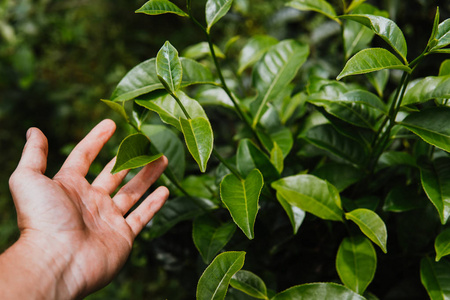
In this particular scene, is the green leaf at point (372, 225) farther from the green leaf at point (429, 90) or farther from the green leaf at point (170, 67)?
the green leaf at point (170, 67)

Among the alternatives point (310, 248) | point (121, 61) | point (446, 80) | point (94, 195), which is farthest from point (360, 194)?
point (121, 61)

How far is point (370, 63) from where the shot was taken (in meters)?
0.67

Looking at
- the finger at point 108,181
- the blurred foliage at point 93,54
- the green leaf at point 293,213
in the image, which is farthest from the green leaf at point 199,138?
the blurred foliage at point 93,54

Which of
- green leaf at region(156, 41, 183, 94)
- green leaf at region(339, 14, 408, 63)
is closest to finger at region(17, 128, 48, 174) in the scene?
green leaf at region(156, 41, 183, 94)

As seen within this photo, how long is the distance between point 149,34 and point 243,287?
2598 mm

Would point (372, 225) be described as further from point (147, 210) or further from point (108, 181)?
point (108, 181)

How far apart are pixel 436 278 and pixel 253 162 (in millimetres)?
471

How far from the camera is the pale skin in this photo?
2.60ft

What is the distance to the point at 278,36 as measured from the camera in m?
1.72

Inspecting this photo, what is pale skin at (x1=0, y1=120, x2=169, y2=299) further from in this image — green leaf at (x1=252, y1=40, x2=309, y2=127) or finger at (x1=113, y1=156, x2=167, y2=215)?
green leaf at (x1=252, y1=40, x2=309, y2=127)

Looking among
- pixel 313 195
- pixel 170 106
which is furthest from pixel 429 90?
pixel 170 106

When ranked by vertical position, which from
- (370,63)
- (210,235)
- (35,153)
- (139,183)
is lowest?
(210,235)

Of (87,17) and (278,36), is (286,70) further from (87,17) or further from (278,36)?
(87,17)

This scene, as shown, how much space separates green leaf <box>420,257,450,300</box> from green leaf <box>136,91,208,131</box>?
598 mm
